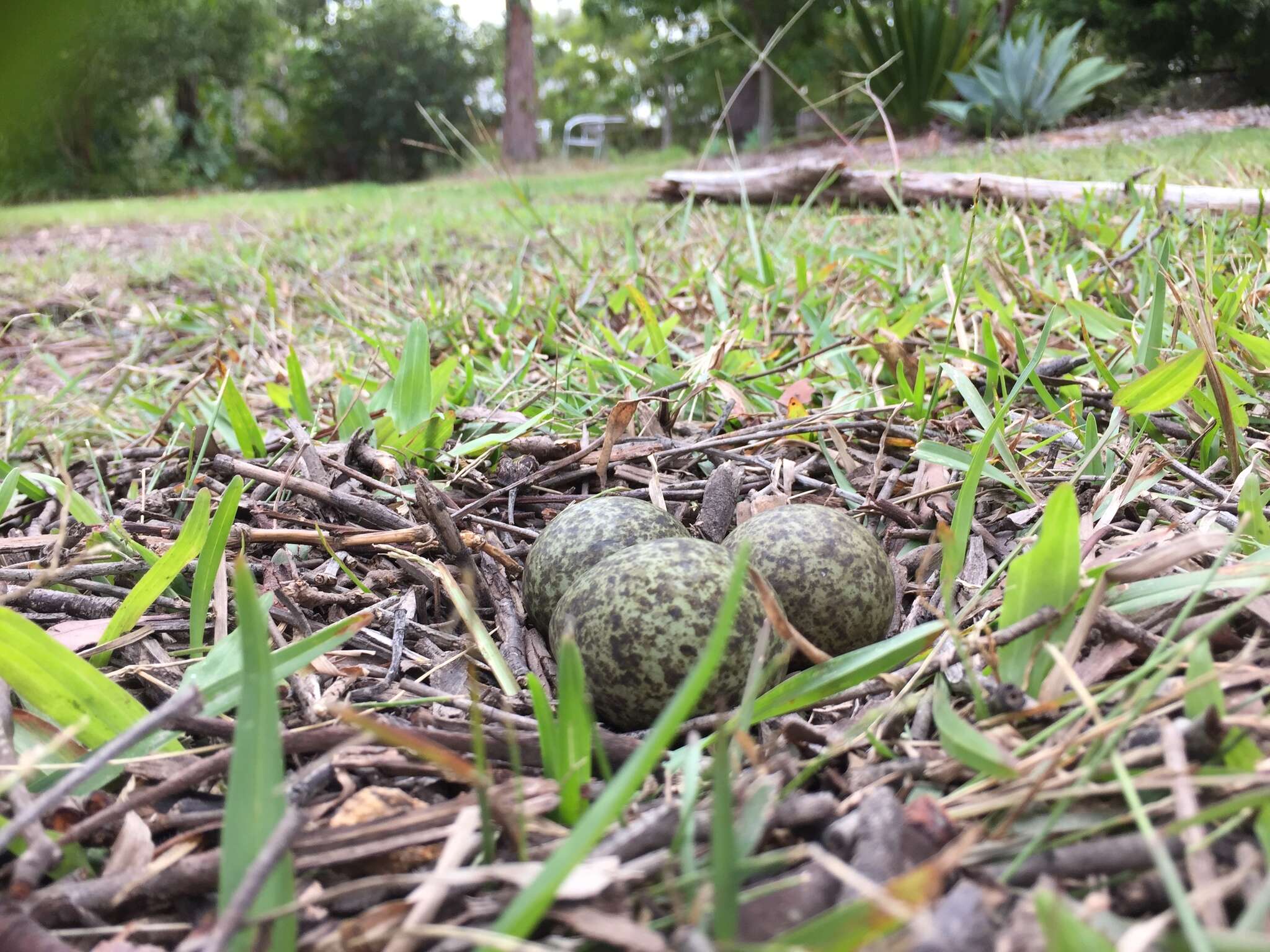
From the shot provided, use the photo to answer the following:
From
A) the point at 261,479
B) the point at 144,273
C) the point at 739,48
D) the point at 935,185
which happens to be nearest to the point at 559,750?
the point at 261,479

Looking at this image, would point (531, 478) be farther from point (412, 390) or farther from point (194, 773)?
point (194, 773)

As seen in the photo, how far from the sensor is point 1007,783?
0.92 meters

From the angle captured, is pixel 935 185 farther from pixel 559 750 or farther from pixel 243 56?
pixel 243 56

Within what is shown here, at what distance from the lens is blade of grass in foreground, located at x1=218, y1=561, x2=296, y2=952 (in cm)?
80

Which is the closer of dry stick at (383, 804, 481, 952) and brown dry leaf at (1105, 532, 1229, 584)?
dry stick at (383, 804, 481, 952)

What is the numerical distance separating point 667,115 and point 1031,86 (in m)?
16.9

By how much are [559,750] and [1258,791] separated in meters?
0.72

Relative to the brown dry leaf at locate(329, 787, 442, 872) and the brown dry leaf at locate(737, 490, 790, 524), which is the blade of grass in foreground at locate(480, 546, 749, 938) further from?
the brown dry leaf at locate(737, 490, 790, 524)

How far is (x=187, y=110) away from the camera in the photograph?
72.8ft

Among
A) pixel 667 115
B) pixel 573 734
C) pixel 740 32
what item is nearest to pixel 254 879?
pixel 573 734

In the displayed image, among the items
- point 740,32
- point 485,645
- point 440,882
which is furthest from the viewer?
point 740,32

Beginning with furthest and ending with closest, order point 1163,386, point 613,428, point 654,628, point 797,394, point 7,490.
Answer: point 797,394
point 613,428
point 7,490
point 1163,386
point 654,628

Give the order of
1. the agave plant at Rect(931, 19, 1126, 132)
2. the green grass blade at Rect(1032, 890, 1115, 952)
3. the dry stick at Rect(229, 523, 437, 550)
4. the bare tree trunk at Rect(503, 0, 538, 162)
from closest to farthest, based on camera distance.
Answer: the green grass blade at Rect(1032, 890, 1115, 952), the dry stick at Rect(229, 523, 437, 550), the agave plant at Rect(931, 19, 1126, 132), the bare tree trunk at Rect(503, 0, 538, 162)

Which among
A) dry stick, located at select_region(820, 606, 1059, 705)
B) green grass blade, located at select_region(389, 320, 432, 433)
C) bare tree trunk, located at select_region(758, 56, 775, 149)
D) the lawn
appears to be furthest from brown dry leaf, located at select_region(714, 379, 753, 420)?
bare tree trunk, located at select_region(758, 56, 775, 149)
